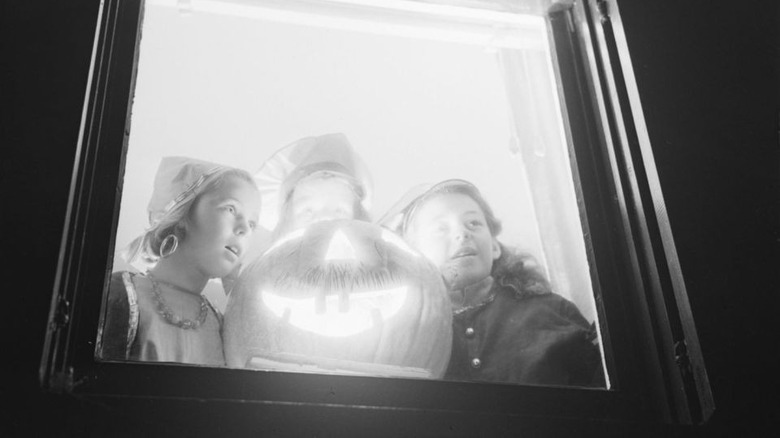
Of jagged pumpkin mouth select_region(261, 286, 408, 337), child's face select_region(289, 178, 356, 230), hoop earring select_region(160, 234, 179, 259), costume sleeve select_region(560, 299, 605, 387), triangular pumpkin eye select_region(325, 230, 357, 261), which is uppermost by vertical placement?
child's face select_region(289, 178, 356, 230)

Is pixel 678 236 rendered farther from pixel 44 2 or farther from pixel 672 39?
pixel 44 2

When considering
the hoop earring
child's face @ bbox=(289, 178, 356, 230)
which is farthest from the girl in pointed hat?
the hoop earring

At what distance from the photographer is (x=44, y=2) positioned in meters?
1.47

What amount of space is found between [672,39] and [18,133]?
1092 mm

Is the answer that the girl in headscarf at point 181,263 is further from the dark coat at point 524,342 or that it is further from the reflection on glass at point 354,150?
the dark coat at point 524,342

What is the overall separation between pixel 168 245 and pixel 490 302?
1.61 feet

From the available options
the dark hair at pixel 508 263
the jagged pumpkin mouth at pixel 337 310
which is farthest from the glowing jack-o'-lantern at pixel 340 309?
the dark hair at pixel 508 263

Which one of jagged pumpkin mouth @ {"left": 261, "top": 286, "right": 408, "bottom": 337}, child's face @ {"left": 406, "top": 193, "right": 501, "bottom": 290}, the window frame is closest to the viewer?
the window frame

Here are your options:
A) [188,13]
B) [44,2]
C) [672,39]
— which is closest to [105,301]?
[44,2]

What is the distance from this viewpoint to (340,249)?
1.40m

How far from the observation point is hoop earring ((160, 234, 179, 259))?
4.54 ft

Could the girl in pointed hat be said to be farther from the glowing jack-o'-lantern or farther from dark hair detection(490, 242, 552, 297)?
dark hair detection(490, 242, 552, 297)

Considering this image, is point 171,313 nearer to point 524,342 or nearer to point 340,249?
point 340,249

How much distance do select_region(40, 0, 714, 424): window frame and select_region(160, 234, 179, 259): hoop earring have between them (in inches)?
3.7
